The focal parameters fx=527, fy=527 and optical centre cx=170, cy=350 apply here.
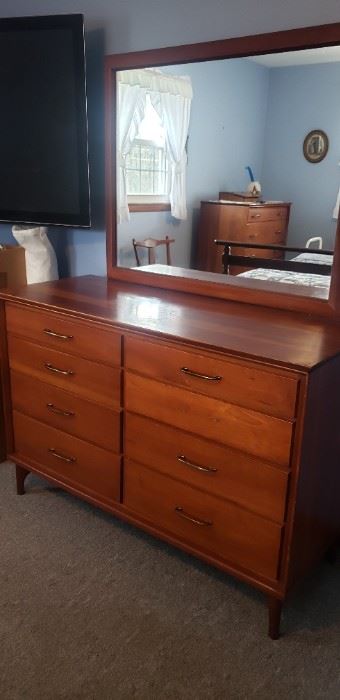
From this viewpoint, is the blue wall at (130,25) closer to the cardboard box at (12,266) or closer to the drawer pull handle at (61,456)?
the cardboard box at (12,266)

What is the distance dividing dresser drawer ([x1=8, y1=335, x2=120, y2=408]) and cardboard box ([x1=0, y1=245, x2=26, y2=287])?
0.47 metres

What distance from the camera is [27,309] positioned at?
1760 millimetres

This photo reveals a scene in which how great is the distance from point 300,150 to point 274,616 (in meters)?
1.34

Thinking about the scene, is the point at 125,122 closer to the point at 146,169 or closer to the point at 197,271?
the point at 146,169

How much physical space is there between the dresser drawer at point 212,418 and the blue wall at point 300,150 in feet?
2.03

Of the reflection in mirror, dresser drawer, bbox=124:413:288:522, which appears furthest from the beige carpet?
the reflection in mirror

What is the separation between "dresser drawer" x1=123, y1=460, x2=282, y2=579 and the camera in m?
1.39

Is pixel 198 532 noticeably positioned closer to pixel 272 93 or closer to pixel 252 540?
pixel 252 540

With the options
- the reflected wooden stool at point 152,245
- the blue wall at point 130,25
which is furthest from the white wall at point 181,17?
the reflected wooden stool at point 152,245

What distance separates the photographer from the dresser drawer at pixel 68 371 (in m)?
1.60

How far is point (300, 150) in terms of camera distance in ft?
5.24

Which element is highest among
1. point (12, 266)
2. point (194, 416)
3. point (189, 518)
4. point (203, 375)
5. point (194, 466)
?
point (12, 266)

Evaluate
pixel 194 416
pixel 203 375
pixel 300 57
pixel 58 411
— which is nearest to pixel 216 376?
pixel 203 375

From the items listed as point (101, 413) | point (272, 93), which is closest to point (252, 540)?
point (101, 413)
